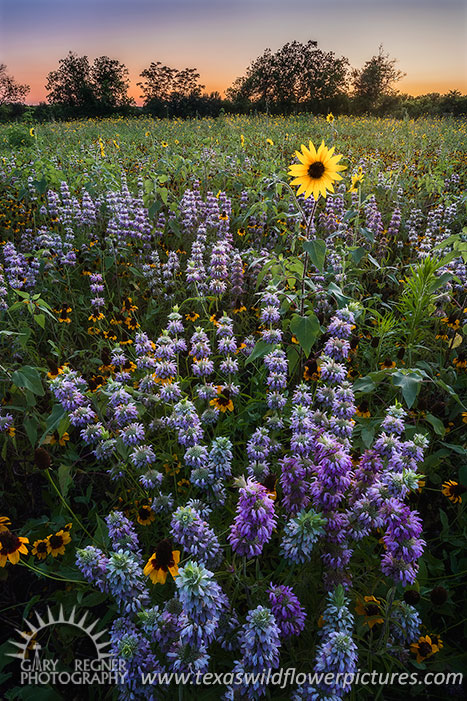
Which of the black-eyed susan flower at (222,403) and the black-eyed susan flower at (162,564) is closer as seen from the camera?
the black-eyed susan flower at (162,564)

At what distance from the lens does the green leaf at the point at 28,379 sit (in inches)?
88.0

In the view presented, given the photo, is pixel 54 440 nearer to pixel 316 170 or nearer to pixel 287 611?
pixel 287 611

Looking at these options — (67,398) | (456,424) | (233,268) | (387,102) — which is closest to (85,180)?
(233,268)

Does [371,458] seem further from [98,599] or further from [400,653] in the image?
[98,599]

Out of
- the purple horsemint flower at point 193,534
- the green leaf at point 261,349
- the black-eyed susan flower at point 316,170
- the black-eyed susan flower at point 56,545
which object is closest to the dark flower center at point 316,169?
the black-eyed susan flower at point 316,170

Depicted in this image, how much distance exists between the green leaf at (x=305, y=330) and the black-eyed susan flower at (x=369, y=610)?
4.01 feet

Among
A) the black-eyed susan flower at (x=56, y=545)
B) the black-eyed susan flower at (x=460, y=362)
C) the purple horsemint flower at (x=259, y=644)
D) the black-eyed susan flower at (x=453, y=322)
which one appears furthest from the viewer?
the black-eyed susan flower at (x=453, y=322)

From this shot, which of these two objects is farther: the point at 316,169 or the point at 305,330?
the point at 316,169

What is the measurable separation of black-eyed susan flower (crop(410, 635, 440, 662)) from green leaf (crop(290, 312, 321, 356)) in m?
1.41

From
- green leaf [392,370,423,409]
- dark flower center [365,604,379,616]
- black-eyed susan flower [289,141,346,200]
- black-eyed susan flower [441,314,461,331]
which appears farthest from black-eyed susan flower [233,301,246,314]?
dark flower center [365,604,379,616]

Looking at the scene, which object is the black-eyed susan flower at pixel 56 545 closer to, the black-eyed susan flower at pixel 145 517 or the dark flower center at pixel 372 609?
the black-eyed susan flower at pixel 145 517

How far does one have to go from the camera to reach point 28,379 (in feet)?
7.48

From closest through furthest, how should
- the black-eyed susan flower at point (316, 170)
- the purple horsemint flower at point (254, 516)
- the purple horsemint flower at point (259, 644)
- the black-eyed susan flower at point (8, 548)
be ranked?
1. the purple horsemint flower at point (259, 644)
2. the purple horsemint flower at point (254, 516)
3. the black-eyed susan flower at point (8, 548)
4. the black-eyed susan flower at point (316, 170)

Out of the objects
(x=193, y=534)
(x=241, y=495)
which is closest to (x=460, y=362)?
(x=241, y=495)
